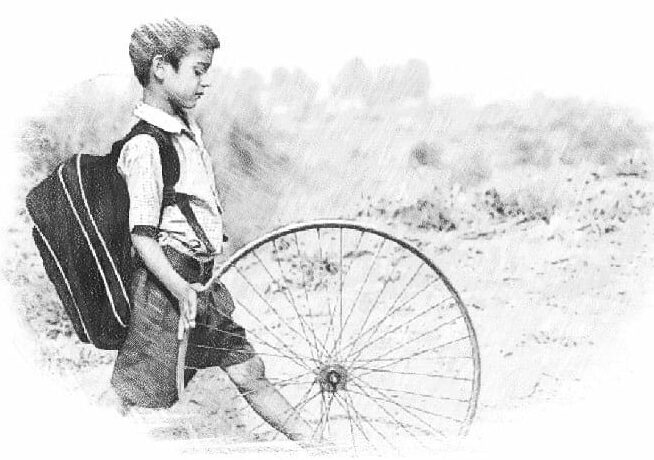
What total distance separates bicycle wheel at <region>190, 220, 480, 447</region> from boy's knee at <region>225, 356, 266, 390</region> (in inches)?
2.8

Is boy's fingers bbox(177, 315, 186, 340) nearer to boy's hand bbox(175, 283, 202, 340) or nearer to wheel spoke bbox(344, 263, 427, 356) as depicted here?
boy's hand bbox(175, 283, 202, 340)

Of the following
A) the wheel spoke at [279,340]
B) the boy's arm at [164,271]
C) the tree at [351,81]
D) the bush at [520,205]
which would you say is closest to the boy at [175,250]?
the boy's arm at [164,271]

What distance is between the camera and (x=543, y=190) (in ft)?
13.7

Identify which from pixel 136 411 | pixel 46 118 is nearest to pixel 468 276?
pixel 136 411

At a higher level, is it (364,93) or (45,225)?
(364,93)

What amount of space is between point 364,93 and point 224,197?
627 millimetres

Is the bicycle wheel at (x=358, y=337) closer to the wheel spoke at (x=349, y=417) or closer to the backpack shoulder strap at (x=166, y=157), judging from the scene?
the wheel spoke at (x=349, y=417)

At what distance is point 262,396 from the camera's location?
12.1 feet

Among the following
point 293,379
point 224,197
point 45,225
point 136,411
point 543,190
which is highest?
point 543,190

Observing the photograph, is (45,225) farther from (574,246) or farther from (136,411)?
(574,246)

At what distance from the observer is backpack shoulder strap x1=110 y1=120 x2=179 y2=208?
11.4 ft

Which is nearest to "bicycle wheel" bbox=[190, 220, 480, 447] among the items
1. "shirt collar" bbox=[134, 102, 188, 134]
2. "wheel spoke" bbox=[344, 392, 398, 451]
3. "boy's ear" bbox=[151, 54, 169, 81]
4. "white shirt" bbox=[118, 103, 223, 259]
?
"wheel spoke" bbox=[344, 392, 398, 451]

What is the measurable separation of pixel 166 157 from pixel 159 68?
0.30 meters

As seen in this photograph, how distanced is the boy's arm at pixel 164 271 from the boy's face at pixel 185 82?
1.53 ft
